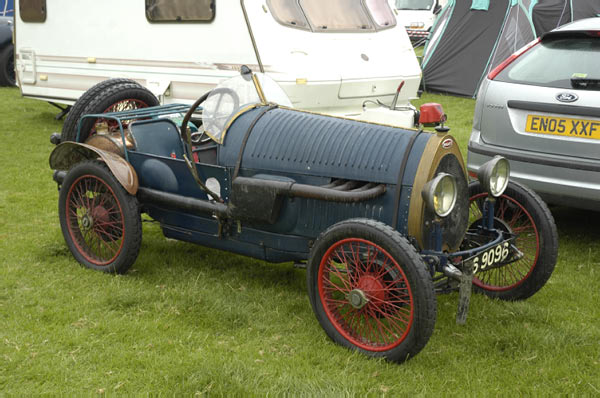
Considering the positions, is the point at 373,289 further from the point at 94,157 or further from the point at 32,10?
the point at 32,10

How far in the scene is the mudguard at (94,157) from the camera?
4551mm

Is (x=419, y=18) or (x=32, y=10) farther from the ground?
(x=32, y=10)

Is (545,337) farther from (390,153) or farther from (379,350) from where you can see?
(390,153)

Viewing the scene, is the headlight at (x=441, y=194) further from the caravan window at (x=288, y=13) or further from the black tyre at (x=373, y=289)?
the caravan window at (x=288, y=13)

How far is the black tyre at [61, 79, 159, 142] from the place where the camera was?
5238mm

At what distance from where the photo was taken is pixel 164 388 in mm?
3309

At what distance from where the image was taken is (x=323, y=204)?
402 cm

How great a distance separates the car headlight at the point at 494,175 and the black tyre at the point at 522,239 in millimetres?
304

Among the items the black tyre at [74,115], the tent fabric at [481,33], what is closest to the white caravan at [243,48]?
the black tyre at [74,115]

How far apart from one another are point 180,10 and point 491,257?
5.61 metres

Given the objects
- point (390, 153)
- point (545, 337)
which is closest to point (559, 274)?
point (545, 337)

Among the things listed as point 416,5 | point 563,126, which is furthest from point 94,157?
point 416,5

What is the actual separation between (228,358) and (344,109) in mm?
4648

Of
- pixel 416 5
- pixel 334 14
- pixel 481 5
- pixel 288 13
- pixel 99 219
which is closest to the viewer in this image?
pixel 99 219
